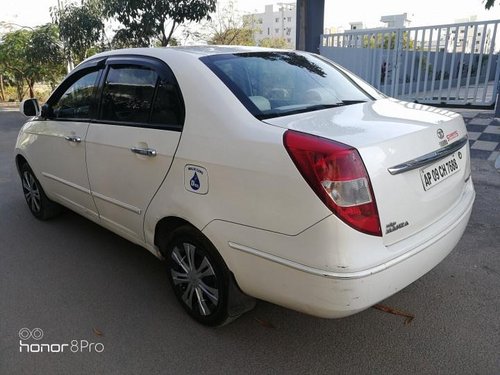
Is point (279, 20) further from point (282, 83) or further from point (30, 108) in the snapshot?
point (282, 83)

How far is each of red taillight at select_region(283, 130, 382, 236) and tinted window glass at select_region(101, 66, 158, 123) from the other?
1.27 m

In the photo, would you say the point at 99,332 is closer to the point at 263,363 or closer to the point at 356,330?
the point at 263,363

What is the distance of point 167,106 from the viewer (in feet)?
8.14

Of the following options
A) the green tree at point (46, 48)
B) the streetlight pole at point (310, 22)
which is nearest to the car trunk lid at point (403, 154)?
the streetlight pole at point (310, 22)

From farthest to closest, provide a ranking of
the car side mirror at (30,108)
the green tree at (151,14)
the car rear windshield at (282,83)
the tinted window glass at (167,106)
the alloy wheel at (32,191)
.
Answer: the green tree at (151,14) < the alloy wheel at (32,191) < the car side mirror at (30,108) < the tinted window glass at (167,106) < the car rear windshield at (282,83)

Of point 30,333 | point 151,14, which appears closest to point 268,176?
point 30,333

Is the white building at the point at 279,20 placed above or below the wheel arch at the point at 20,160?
above

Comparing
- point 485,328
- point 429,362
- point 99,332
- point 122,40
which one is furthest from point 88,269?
point 122,40

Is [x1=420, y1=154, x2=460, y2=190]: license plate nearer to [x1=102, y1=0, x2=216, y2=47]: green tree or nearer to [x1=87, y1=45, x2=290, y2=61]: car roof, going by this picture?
[x1=87, y1=45, x2=290, y2=61]: car roof

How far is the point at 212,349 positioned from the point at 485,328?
1.58m

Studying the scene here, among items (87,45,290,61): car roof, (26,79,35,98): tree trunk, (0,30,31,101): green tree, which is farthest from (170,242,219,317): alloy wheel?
(26,79,35,98): tree trunk

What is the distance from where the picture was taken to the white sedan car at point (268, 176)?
5.91 feet

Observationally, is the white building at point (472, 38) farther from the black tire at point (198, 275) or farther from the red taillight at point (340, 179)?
the black tire at point (198, 275)

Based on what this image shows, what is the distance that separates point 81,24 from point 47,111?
11.2 m
